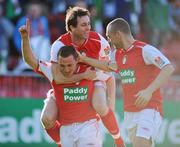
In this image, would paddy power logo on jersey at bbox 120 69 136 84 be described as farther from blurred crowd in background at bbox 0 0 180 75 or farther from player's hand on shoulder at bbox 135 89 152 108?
blurred crowd in background at bbox 0 0 180 75

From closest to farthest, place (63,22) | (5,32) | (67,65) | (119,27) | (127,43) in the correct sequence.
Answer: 1. (67,65)
2. (119,27)
3. (127,43)
4. (5,32)
5. (63,22)

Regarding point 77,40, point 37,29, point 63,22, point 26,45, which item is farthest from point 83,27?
point 63,22

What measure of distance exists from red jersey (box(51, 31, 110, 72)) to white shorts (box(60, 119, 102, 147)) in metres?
0.67

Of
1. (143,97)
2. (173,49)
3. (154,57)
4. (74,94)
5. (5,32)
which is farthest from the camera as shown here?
(173,49)

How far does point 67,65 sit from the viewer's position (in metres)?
8.73

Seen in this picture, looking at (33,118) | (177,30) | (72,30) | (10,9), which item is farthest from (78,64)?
(177,30)

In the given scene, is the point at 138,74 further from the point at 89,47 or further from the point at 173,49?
the point at 173,49

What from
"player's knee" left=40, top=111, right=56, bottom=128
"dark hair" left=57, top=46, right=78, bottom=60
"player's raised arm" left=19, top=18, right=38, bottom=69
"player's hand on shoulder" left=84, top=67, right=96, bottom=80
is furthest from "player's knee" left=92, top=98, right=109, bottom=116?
"player's raised arm" left=19, top=18, right=38, bottom=69

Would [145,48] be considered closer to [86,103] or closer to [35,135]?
[86,103]

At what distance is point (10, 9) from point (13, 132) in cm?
274

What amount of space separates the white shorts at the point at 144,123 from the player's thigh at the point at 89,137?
44 centimetres

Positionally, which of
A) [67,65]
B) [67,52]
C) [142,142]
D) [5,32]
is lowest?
[142,142]

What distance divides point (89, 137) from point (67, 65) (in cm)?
91

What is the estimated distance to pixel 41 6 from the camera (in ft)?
48.2
